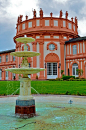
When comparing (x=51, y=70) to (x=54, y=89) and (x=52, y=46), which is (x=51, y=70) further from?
(x=54, y=89)

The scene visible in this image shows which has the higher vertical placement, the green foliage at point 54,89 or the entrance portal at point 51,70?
the entrance portal at point 51,70

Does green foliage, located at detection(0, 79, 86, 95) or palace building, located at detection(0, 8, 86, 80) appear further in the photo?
palace building, located at detection(0, 8, 86, 80)

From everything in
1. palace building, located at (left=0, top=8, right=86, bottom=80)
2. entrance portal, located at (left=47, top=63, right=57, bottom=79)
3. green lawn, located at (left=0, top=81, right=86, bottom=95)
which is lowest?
green lawn, located at (left=0, top=81, right=86, bottom=95)

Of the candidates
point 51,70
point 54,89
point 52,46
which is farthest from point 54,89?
point 52,46

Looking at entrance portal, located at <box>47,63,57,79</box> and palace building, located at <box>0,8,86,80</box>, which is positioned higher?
palace building, located at <box>0,8,86,80</box>

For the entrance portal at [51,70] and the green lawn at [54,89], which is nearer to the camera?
the green lawn at [54,89]

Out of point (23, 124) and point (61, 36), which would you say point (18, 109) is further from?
point (61, 36)

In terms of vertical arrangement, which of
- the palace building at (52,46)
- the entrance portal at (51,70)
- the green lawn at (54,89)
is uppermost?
the palace building at (52,46)

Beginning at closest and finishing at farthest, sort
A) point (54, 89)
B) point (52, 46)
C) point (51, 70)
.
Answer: point (54, 89) → point (51, 70) → point (52, 46)

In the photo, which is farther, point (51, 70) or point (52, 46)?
point (52, 46)

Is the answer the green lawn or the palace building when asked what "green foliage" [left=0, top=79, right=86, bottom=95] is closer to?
the green lawn

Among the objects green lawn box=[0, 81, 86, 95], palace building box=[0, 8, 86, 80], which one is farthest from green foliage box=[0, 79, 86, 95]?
palace building box=[0, 8, 86, 80]

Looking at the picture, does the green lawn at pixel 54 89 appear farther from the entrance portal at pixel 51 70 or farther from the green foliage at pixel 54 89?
the entrance portal at pixel 51 70

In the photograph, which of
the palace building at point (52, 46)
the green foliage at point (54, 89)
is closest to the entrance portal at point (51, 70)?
the palace building at point (52, 46)
